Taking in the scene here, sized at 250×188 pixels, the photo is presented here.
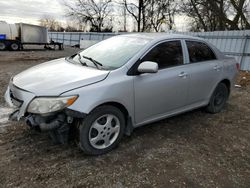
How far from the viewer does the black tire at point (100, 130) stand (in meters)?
2.63

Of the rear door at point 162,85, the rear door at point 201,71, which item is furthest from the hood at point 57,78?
the rear door at point 201,71

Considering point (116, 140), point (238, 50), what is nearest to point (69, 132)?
point (116, 140)

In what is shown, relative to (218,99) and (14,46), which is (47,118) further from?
(14,46)

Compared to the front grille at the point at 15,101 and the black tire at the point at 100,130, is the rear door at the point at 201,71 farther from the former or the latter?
the front grille at the point at 15,101

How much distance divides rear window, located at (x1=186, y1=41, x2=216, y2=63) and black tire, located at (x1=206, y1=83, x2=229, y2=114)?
0.67m

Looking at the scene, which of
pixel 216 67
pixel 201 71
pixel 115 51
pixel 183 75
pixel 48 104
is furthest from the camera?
pixel 216 67

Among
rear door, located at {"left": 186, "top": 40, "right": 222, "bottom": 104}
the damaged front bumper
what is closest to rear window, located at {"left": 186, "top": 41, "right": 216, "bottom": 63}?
rear door, located at {"left": 186, "top": 40, "right": 222, "bottom": 104}

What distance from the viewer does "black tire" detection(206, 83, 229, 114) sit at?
441cm

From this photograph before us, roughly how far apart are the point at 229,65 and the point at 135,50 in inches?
92.9

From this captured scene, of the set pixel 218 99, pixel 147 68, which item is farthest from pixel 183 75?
pixel 218 99

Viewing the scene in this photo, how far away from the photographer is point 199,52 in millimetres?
3980

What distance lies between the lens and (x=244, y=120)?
14.3 feet

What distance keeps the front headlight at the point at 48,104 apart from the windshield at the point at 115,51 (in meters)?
0.81

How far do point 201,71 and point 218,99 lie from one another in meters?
1.05
